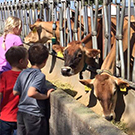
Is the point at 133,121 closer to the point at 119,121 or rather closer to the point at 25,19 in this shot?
the point at 119,121

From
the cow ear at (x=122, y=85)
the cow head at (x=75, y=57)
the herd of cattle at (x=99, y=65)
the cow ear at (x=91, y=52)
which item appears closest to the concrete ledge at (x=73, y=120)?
the herd of cattle at (x=99, y=65)

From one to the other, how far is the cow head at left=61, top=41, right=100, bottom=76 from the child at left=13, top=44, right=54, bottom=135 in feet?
5.98

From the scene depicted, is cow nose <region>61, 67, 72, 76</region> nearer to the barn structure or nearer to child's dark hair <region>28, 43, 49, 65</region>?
the barn structure

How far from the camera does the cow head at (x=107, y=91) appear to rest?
4043mm

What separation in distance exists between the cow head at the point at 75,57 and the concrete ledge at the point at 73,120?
140cm

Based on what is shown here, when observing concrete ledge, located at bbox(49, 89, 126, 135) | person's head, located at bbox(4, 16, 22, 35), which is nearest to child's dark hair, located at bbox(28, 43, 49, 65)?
concrete ledge, located at bbox(49, 89, 126, 135)

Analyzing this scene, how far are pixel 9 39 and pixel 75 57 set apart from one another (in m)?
1.52

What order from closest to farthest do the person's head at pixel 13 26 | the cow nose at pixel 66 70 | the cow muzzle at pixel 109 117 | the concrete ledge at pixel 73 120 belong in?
the concrete ledge at pixel 73 120 < the cow muzzle at pixel 109 117 < the person's head at pixel 13 26 < the cow nose at pixel 66 70

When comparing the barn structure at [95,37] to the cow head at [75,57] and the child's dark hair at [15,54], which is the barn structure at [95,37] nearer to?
the cow head at [75,57]

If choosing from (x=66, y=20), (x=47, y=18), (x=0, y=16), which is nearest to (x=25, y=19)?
(x=47, y=18)

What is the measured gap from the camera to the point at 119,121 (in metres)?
4.25

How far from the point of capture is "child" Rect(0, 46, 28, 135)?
10.8 ft

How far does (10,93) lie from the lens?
3.34 metres

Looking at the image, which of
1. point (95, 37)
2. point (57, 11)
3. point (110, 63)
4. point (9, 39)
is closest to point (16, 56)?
point (9, 39)
